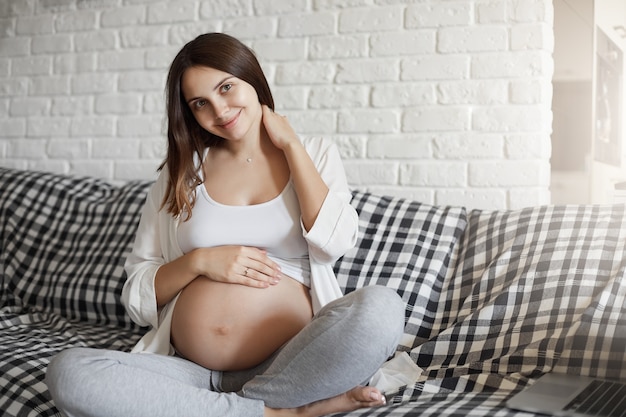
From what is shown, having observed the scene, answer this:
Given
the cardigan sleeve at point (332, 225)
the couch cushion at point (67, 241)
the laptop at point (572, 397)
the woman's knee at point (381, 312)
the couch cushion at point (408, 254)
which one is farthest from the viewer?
the couch cushion at point (67, 241)

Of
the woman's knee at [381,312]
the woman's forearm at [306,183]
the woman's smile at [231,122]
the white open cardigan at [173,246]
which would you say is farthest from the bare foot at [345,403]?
the woman's smile at [231,122]

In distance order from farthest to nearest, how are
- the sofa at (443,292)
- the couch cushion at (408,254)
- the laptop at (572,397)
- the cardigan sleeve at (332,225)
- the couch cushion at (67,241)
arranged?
the couch cushion at (67,241)
the couch cushion at (408,254)
the cardigan sleeve at (332,225)
the sofa at (443,292)
the laptop at (572,397)

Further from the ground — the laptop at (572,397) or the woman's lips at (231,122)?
the woman's lips at (231,122)

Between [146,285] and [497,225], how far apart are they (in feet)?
2.86

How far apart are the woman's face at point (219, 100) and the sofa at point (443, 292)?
19.9 inches

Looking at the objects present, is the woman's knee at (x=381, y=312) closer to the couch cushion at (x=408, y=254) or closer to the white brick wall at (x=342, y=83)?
the couch cushion at (x=408, y=254)

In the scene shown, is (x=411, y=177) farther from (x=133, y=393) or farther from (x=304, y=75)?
(x=133, y=393)

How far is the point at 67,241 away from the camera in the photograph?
2.28m

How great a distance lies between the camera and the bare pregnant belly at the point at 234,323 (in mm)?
1421

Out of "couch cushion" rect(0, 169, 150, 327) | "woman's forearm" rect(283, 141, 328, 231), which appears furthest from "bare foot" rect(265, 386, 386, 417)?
"couch cushion" rect(0, 169, 150, 327)

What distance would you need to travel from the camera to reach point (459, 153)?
81.4 inches

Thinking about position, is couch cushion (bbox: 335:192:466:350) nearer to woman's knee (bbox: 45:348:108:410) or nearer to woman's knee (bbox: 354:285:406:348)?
woman's knee (bbox: 354:285:406:348)

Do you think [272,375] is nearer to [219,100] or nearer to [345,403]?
[345,403]

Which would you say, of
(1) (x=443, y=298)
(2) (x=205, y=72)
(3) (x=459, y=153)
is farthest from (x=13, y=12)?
(1) (x=443, y=298)
